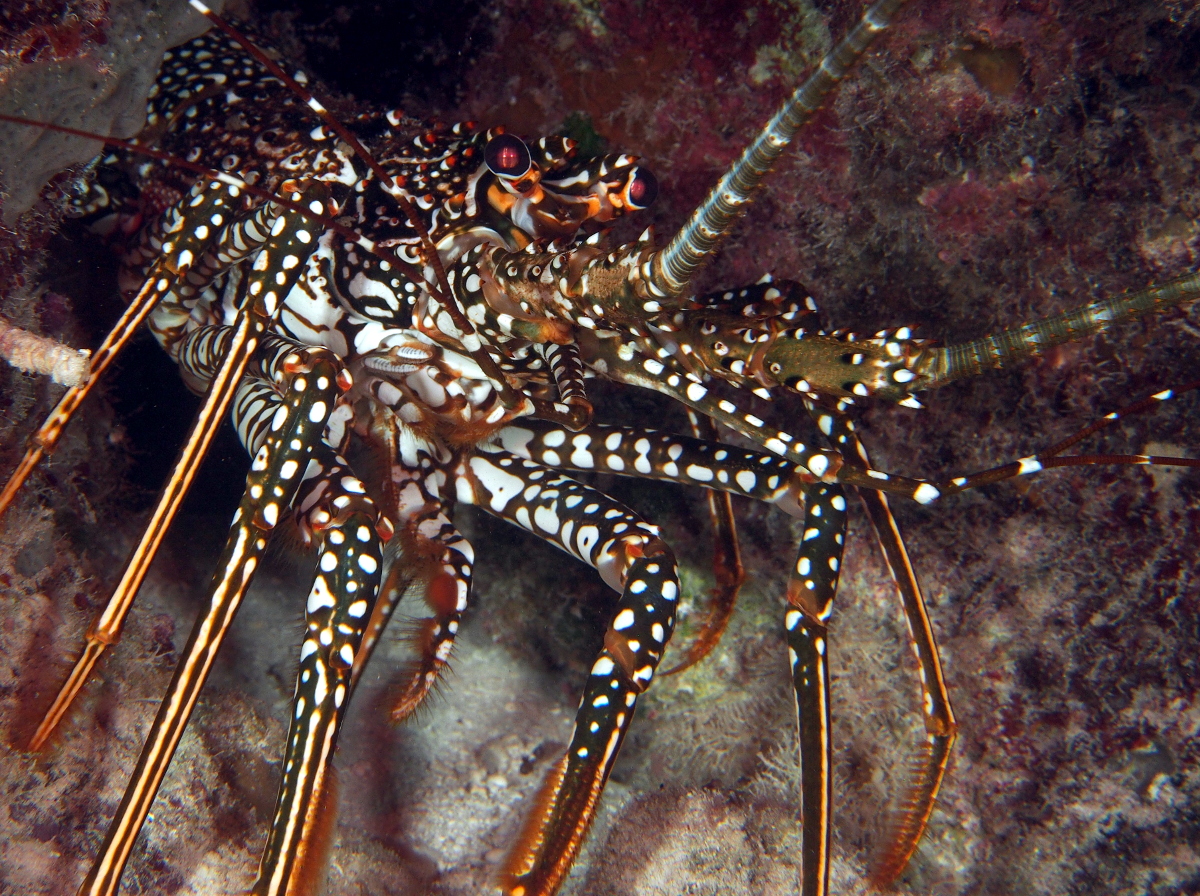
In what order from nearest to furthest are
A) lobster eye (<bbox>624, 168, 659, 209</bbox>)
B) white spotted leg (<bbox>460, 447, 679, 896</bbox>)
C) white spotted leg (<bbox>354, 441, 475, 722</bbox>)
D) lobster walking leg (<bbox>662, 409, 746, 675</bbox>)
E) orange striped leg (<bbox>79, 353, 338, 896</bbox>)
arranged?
orange striped leg (<bbox>79, 353, 338, 896</bbox>)
white spotted leg (<bbox>460, 447, 679, 896</bbox>)
lobster eye (<bbox>624, 168, 659, 209</bbox>)
white spotted leg (<bbox>354, 441, 475, 722</bbox>)
lobster walking leg (<bbox>662, 409, 746, 675</bbox>)

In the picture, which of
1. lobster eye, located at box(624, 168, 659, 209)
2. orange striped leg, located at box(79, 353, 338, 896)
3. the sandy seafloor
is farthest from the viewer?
the sandy seafloor

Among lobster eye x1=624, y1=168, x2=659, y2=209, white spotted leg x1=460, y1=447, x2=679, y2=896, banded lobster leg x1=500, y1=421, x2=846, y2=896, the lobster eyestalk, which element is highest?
the lobster eyestalk

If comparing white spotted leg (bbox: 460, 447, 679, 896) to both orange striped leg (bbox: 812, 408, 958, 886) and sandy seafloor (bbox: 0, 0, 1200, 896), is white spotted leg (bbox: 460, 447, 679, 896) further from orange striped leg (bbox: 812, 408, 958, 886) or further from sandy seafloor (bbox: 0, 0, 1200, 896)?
orange striped leg (bbox: 812, 408, 958, 886)

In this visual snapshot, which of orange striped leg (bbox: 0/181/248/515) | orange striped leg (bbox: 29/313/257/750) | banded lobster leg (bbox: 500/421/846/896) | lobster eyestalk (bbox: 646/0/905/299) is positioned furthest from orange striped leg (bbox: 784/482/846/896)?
orange striped leg (bbox: 0/181/248/515)

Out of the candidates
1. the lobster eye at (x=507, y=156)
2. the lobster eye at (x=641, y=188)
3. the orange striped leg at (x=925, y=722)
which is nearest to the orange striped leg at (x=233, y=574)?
the lobster eye at (x=507, y=156)

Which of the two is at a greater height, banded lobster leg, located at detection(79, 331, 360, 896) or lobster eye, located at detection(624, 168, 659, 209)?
lobster eye, located at detection(624, 168, 659, 209)

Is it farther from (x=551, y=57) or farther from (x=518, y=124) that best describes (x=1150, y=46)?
(x=518, y=124)

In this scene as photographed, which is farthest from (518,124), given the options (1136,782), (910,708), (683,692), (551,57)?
(1136,782)

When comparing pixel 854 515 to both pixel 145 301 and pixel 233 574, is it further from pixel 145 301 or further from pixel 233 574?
pixel 145 301
